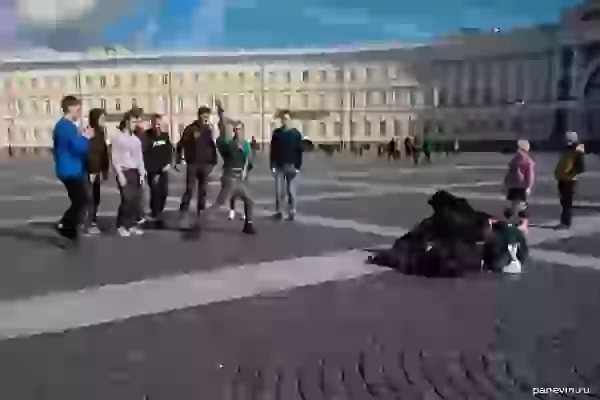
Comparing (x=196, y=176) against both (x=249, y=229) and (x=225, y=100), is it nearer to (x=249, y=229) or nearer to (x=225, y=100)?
(x=249, y=229)

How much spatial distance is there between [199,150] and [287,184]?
3.90ft

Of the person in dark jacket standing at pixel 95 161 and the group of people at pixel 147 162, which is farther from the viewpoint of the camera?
the person in dark jacket standing at pixel 95 161

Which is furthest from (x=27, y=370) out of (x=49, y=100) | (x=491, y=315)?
(x=49, y=100)

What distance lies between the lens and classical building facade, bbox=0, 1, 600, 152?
39.0 ft

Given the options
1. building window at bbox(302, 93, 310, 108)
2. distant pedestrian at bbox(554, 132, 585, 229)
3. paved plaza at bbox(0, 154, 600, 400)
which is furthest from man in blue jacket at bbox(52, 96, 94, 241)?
building window at bbox(302, 93, 310, 108)

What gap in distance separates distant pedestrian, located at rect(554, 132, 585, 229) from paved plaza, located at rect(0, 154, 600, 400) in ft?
1.50

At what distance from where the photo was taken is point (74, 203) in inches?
324

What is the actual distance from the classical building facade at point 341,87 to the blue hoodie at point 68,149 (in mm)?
3171

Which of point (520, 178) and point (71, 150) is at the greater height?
point (71, 150)

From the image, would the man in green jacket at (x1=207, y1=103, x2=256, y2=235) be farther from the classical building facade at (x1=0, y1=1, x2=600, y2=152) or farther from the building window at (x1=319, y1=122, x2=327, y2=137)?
the building window at (x1=319, y1=122, x2=327, y2=137)

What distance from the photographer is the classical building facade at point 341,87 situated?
11898 mm

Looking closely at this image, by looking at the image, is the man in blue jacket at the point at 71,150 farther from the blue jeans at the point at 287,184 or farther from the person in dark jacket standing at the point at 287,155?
the blue jeans at the point at 287,184

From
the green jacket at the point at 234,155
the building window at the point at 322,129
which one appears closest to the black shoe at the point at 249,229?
the green jacket at the point at 234,155

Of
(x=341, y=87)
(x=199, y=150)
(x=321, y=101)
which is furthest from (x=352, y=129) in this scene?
(x=199, y=150)
